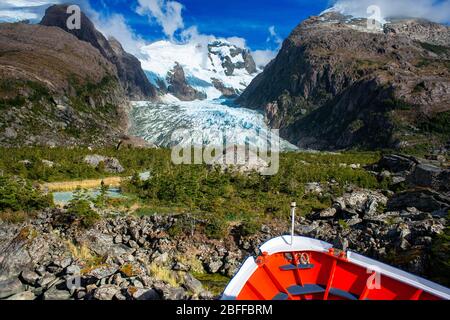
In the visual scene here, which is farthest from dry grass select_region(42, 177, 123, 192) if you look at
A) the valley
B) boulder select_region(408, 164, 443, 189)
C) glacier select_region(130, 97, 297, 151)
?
glacier select_region(130, 97, 297, 151)

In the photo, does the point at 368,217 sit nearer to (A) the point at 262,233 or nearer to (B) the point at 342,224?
(B) the point at 342,224

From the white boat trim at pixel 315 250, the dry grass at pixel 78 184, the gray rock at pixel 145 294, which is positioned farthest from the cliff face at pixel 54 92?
the white boat trim at pixel 315 250

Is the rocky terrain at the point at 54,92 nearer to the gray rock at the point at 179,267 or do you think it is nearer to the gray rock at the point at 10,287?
the gray rock at the point at 179,267

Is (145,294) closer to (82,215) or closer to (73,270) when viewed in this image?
(73,270)

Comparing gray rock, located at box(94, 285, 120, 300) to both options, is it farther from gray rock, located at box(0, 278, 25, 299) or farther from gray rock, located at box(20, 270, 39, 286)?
gray rock, located at box(20, 270, 39, 286)
